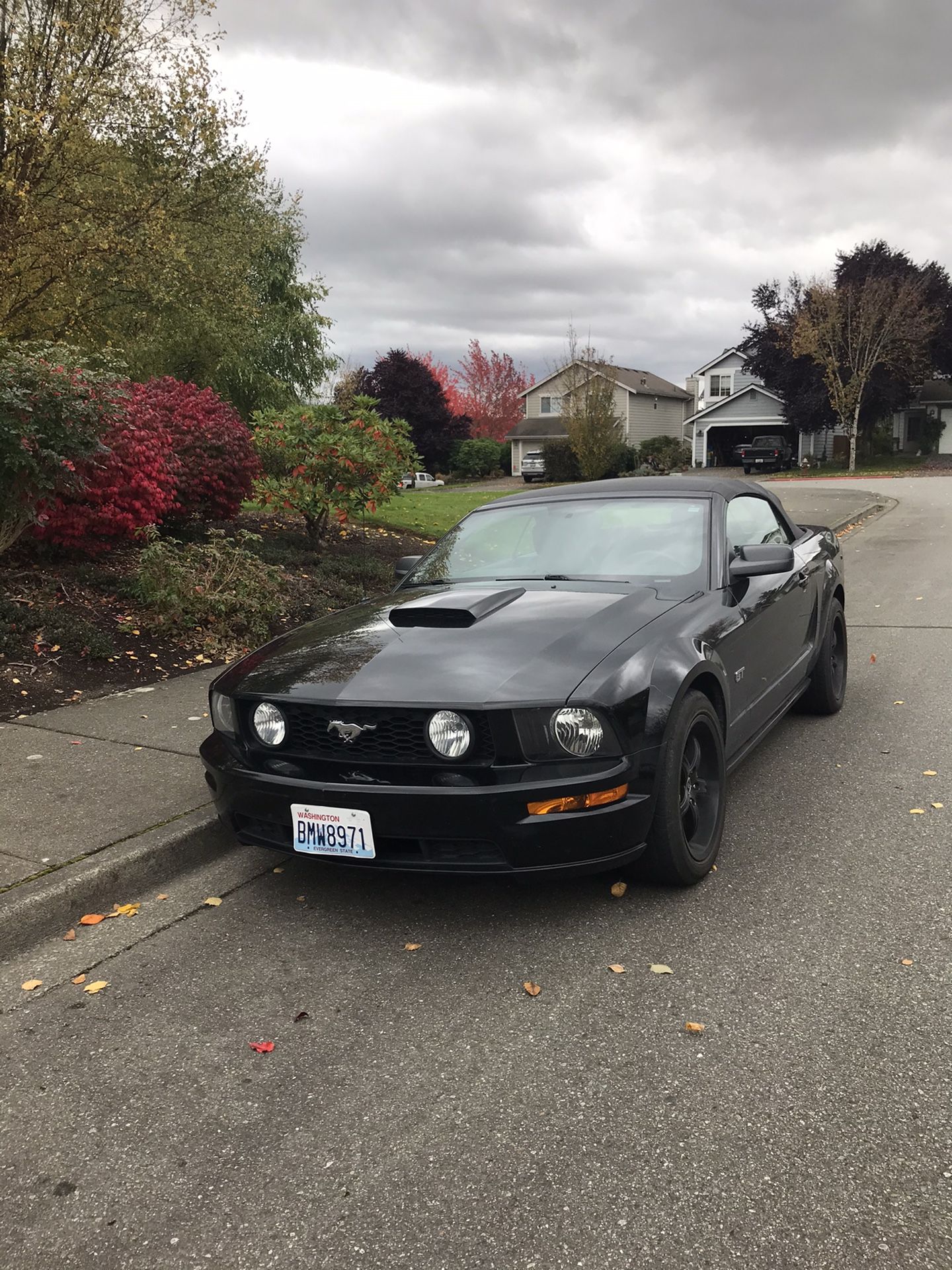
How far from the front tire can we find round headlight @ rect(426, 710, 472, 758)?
73 cm

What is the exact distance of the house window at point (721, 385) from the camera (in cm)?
6141

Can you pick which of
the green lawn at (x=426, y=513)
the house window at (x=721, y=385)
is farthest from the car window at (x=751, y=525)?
the house window at (x=721, y=385)

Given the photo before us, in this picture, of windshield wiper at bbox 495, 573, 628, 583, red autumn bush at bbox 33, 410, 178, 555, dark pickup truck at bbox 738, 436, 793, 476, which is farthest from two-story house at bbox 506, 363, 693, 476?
windshield wiper at bbox 495, 573, 628, 583

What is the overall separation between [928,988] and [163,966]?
96.5 inches

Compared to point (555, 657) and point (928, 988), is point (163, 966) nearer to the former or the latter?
point (555, 657)

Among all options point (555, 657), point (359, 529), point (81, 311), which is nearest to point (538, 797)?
point (555, 657)

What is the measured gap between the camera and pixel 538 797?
3238 mm

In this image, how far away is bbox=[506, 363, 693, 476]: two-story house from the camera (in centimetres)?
6044

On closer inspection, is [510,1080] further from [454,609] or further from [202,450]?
[202,450]

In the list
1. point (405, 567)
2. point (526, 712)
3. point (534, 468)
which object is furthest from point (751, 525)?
point (534, 468)

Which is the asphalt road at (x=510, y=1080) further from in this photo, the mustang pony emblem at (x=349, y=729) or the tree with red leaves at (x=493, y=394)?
the tree with red leaves at (x=493, y=394)

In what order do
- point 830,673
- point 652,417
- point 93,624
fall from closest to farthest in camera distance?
point 830,673, point 93,624, point 652,417

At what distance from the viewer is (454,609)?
4031 millimetres

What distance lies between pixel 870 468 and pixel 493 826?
46.8 metres
